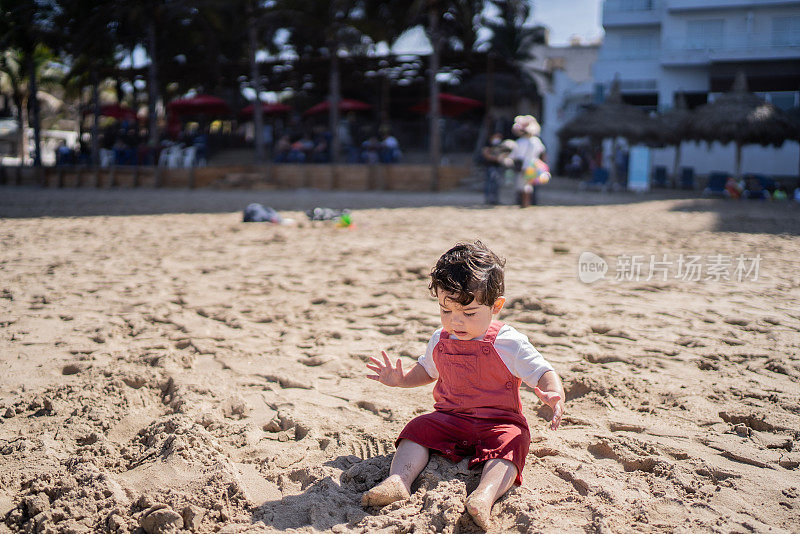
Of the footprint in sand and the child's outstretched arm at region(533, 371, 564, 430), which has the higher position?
the child's outstretched arm at region(533, 371, 564, 430)

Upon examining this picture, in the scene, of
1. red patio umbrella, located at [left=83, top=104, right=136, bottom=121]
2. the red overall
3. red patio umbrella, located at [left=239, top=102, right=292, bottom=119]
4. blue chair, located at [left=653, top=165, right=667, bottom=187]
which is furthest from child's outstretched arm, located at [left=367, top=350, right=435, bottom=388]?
red patio umbrella, located at [left=83, top=104, right=136, bottom=121]

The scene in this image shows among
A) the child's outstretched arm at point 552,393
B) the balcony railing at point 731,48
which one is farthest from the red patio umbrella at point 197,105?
the child's outstretched arm at point 552,393

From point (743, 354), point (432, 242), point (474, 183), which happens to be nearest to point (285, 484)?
point (743, 354)

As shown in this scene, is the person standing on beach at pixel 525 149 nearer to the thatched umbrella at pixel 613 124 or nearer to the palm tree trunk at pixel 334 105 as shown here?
the thatched umbrella at pixel 613 124

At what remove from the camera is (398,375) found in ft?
7.52

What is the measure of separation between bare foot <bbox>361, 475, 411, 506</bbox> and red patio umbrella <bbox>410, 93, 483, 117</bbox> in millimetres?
21040

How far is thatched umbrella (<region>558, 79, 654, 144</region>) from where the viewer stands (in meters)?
18.5

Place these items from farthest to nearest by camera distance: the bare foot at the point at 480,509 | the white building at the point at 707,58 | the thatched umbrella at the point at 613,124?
the white building at the point at 707,58 → the thatched umbrella at the point at 613,124 → the bare foot at the point at 480,509

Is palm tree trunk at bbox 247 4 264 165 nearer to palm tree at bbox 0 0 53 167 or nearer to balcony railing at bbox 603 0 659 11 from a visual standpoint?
palm tree at bbox 0 0 53 167

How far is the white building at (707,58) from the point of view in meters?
23.3

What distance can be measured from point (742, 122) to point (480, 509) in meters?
18.2

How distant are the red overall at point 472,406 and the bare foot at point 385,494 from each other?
232 millimetres

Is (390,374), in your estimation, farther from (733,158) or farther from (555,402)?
(733,158)

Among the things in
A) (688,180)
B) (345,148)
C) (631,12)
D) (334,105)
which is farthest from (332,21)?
(631,12)
